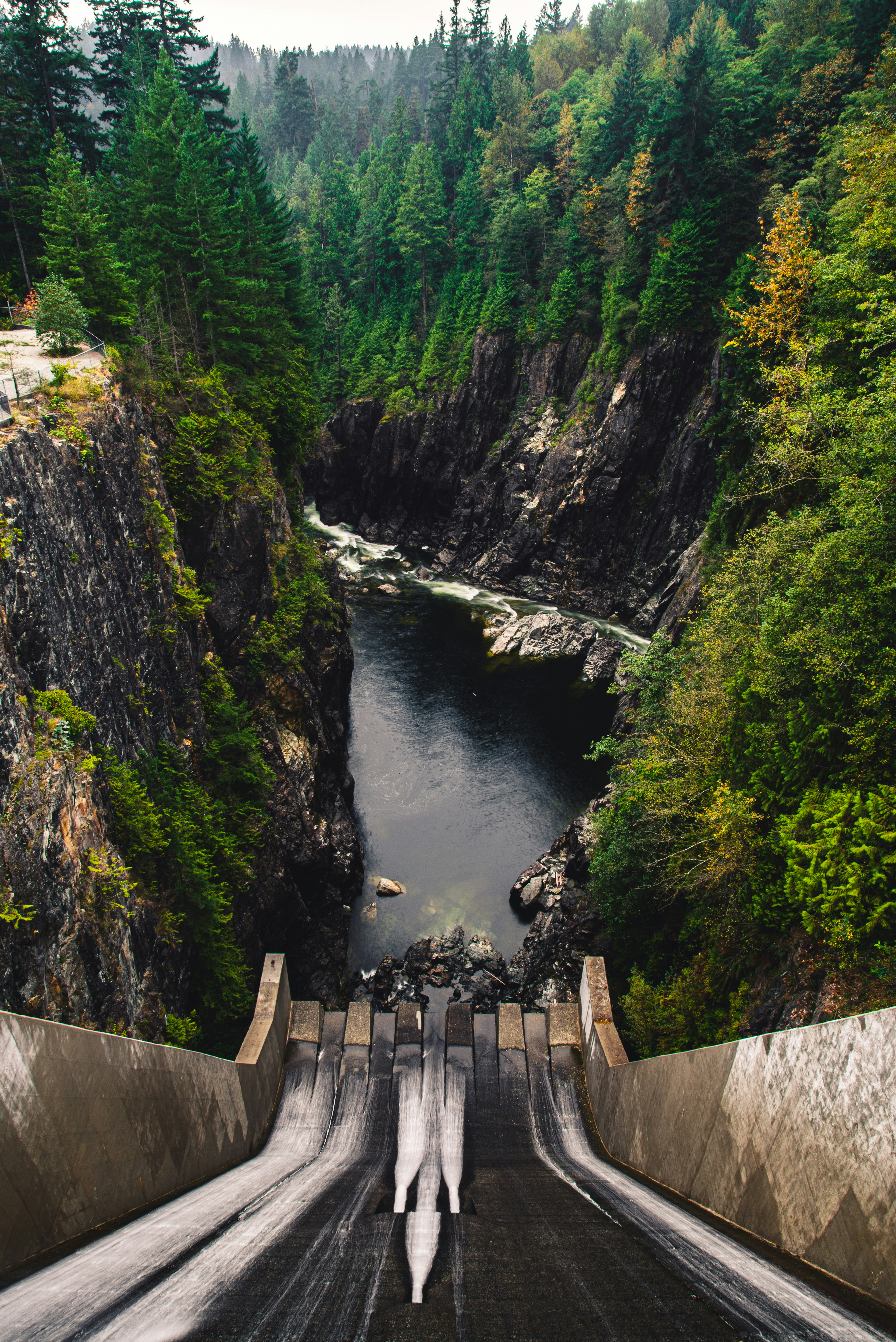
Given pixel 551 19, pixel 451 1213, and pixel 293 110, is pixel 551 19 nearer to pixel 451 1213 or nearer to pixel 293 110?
pixel 293 110

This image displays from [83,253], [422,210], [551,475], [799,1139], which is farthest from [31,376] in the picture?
[422,210]

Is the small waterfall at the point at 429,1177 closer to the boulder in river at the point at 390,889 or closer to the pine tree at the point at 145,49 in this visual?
the boulder in river at the point at 390,889

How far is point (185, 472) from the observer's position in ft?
71.4

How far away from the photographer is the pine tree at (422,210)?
70625 mm

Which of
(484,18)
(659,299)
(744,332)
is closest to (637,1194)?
(744,332)

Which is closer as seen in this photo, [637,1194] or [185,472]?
[637,1194]

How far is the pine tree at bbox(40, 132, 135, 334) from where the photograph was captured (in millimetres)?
18938

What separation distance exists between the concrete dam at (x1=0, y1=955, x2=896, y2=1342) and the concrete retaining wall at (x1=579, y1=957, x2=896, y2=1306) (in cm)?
3

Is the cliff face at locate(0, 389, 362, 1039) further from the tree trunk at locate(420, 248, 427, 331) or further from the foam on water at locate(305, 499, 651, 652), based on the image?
the tree trunk at locate(420, 248, 427, 331)

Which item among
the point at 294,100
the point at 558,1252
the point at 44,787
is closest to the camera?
the point at 558,1252

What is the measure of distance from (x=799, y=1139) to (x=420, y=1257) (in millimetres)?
4761

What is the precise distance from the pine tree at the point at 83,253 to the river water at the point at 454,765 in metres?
23.3

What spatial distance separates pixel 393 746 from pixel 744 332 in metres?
27.9

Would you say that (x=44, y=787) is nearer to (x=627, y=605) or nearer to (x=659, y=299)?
(x=627, y=605)
